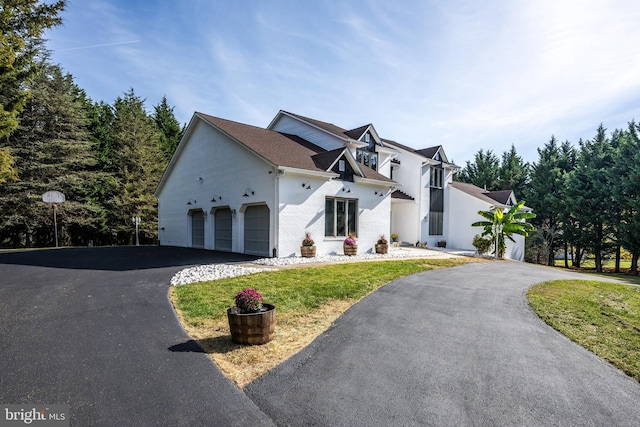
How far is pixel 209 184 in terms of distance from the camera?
1875 cm

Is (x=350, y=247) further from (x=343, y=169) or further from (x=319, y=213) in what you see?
(x=343, y=169)

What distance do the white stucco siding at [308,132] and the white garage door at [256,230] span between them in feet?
20.8

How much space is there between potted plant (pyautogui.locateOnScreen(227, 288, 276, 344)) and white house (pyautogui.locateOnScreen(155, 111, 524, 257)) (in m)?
9.23

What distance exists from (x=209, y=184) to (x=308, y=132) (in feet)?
23.6

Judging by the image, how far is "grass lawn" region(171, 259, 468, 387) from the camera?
14.6 feet

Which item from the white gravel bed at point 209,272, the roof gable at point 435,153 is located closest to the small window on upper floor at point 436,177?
the roof gable at point 435,153

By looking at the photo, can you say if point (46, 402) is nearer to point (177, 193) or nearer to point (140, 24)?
point (140, 24)

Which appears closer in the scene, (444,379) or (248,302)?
(444,379)

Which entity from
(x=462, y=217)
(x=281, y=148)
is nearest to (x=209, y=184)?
(x=281, y=148)

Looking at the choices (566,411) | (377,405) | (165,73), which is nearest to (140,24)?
(165,73)

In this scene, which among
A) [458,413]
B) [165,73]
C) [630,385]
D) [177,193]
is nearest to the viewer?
[458,413]

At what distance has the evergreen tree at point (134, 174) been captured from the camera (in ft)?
96.5

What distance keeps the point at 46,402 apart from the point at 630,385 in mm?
6839

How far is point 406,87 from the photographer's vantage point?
521 inches
